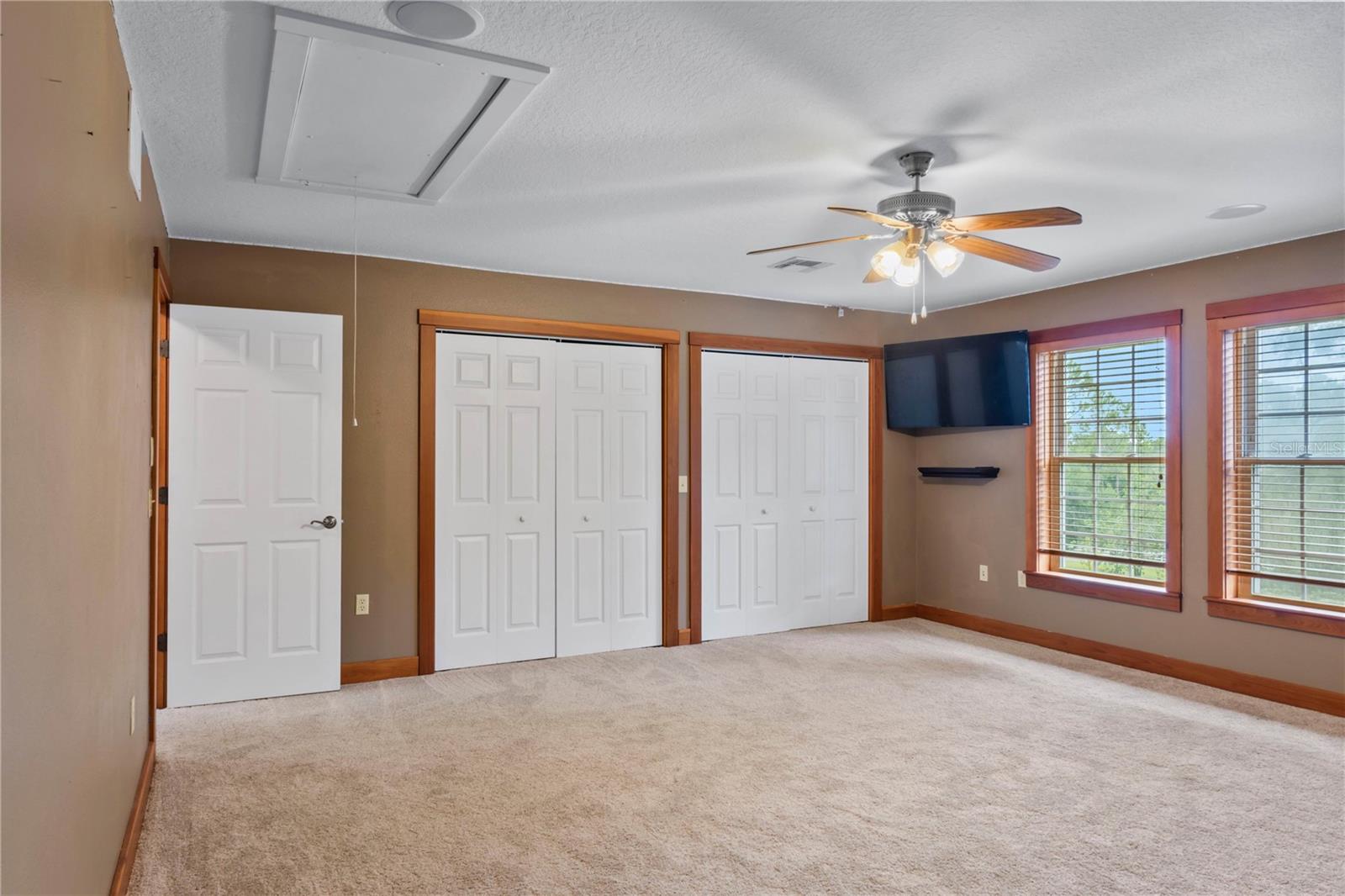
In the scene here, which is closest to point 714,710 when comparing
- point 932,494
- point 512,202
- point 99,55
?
point 512,202

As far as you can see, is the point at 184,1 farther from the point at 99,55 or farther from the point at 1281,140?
the point at 1281,140

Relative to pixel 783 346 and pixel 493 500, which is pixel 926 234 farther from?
pixel 493 500

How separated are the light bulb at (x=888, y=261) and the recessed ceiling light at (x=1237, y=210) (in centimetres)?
170

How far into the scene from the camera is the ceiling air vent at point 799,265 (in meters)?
4.61

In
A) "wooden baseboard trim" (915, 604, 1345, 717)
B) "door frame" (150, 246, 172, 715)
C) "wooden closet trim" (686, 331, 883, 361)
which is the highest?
"wooden closet trim" (686, 331, 883, 361)

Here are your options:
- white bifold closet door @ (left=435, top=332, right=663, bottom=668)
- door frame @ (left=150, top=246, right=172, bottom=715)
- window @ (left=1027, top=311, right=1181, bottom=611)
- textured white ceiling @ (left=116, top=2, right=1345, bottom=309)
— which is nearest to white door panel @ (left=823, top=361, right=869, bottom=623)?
window @ (left=1027, top=311, right=1181, bottom=611)

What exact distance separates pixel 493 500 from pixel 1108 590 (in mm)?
3822

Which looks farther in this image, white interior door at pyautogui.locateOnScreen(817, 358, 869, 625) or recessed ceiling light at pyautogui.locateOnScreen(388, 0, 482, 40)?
white interior door at pyautogui.locateOnScreen(817, 358, 869, 625)

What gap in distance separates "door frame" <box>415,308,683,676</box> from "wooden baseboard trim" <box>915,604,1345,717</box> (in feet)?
7.38

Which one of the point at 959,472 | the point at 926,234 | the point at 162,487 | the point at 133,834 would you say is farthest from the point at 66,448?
the point at 959,472

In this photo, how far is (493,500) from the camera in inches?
194

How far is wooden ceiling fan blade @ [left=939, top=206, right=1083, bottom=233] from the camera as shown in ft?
8.91

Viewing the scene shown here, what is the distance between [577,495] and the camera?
5.19m

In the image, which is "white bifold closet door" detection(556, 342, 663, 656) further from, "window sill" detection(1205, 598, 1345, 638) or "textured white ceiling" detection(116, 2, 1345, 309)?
"window sill" detection(1205, 598, 1345, 638)
